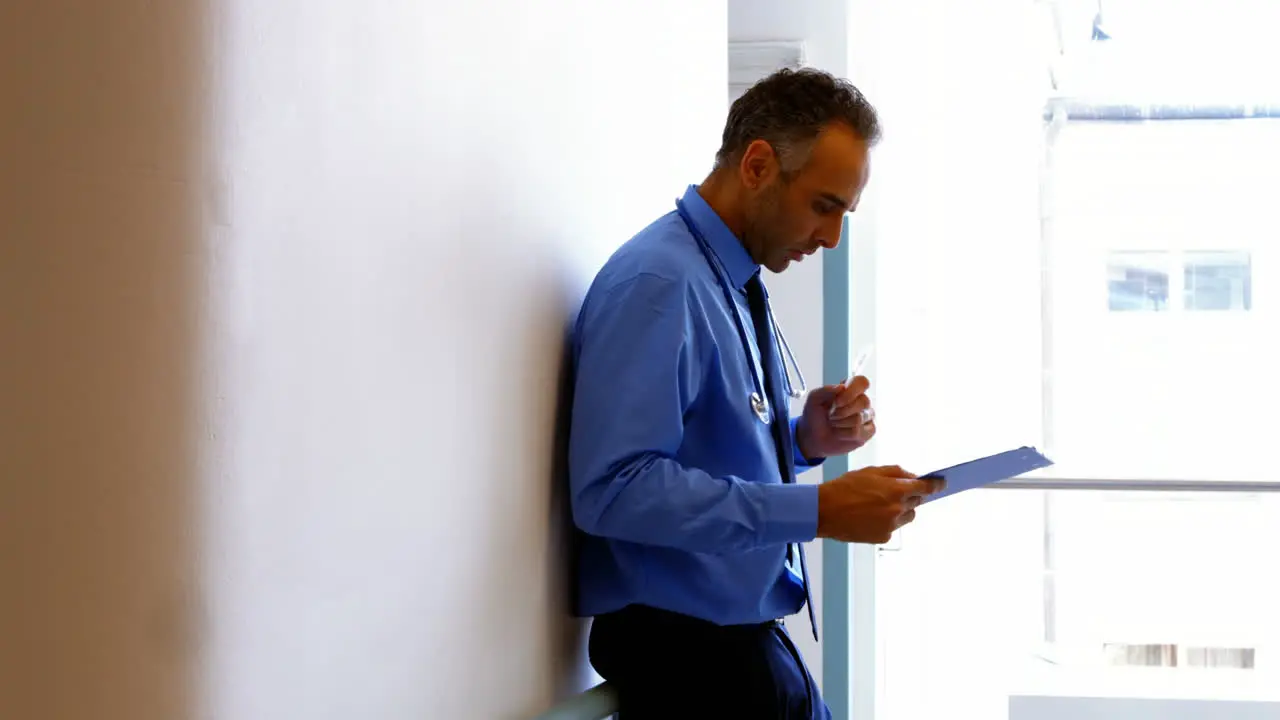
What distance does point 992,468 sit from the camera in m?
1.31

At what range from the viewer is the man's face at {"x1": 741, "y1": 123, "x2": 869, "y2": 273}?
1523mm

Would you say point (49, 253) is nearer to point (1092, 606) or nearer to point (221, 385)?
point (221, 385)

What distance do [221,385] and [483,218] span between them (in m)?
0.51

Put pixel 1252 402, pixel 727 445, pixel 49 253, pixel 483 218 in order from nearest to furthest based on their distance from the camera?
1. pixel 49 253
2. pixel 483 218
3. pixel 727 445
4. pixel 1252 402

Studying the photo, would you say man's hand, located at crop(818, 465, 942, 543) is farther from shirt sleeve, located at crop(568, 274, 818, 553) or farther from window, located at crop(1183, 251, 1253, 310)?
window, located at crop(1183, 251, 1253, 310)

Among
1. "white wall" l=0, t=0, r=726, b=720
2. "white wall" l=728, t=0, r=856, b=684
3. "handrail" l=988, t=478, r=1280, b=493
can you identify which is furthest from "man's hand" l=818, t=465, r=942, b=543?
"white wall" l=728, t=0, r=856, b=684

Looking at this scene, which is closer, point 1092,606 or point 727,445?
point 727,445

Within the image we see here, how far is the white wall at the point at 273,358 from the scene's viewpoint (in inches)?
25.7

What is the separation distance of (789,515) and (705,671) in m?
0.25

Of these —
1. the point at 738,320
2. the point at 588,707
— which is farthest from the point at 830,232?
the point at 588,707

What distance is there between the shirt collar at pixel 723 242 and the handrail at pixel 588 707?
50 cm

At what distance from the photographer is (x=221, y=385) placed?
76 centimetres

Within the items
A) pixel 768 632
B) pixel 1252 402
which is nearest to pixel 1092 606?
pixel 1252 402

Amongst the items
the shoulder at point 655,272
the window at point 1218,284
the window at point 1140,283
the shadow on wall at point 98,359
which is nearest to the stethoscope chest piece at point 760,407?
the shoulder at point 655,272
